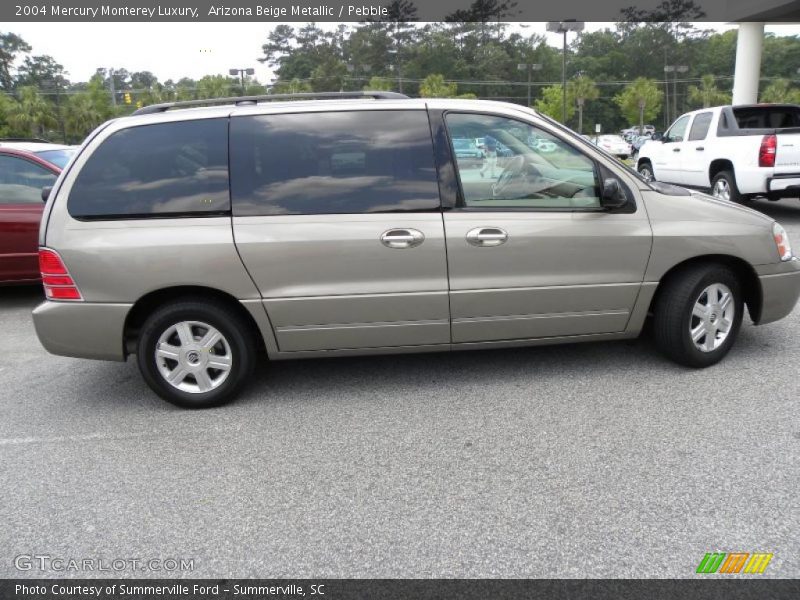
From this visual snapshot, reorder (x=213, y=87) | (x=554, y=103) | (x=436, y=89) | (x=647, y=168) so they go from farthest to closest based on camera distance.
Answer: (x=554, y=103) < (x=213, y=87) < (x=436, y=89) < (x=647, y=168)

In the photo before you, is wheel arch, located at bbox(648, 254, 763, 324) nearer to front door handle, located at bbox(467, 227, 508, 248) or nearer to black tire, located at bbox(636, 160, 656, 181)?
front door handle, located at bbox(467, 227, 508, 248)

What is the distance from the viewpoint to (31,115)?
154ft

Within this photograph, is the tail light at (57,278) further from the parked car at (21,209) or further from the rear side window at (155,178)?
the parked car at (21,209)

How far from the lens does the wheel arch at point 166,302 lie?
12.9ft

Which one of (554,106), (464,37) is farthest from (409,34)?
(554,106)

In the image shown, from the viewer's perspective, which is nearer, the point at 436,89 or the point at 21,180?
the point at 21,180

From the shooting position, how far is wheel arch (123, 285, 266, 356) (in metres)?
3.94

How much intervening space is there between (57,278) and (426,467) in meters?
2.50

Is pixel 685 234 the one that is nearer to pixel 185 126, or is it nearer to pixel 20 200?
pixel 185 126

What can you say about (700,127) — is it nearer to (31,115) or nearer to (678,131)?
(678,131)

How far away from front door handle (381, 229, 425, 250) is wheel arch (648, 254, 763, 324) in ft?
5.48

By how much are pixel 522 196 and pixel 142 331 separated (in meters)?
2.53

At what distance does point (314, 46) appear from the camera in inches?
2916

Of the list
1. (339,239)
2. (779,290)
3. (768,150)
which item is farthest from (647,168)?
(339,239)
